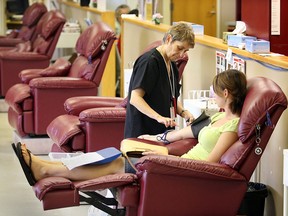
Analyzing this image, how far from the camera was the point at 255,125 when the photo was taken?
4.09m

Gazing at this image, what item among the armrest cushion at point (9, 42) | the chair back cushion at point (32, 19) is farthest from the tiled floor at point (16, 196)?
the armrest cushion at point (9, 42)

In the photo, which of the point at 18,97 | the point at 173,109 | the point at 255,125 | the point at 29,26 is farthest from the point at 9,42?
the point at 255,125

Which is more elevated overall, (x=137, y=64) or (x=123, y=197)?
(x=137, y=64)

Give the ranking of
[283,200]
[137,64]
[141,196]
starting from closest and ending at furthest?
[141,196] < [283,200] < [137,64]

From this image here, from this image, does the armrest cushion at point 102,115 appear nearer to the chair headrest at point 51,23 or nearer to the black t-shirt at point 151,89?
the black t-shirt at point 151,89

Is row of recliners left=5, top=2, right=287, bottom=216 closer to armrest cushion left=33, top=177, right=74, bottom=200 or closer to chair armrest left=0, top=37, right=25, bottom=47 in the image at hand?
armrest cushion left=33, top=177, right=74, bottom=200

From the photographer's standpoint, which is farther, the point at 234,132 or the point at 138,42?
the point at 138,42

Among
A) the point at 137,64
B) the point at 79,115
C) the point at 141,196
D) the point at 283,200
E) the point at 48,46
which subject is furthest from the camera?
the point at 48,46

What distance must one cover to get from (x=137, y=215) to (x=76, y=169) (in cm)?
55

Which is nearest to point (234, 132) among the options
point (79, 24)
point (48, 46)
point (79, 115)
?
point (79, 115)

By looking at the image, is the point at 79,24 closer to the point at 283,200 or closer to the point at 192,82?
the point at 192,82

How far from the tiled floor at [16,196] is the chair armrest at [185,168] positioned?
1530 mm

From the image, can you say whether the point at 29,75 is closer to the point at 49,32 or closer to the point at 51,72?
the point at 51,72

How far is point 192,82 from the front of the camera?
6410mm
